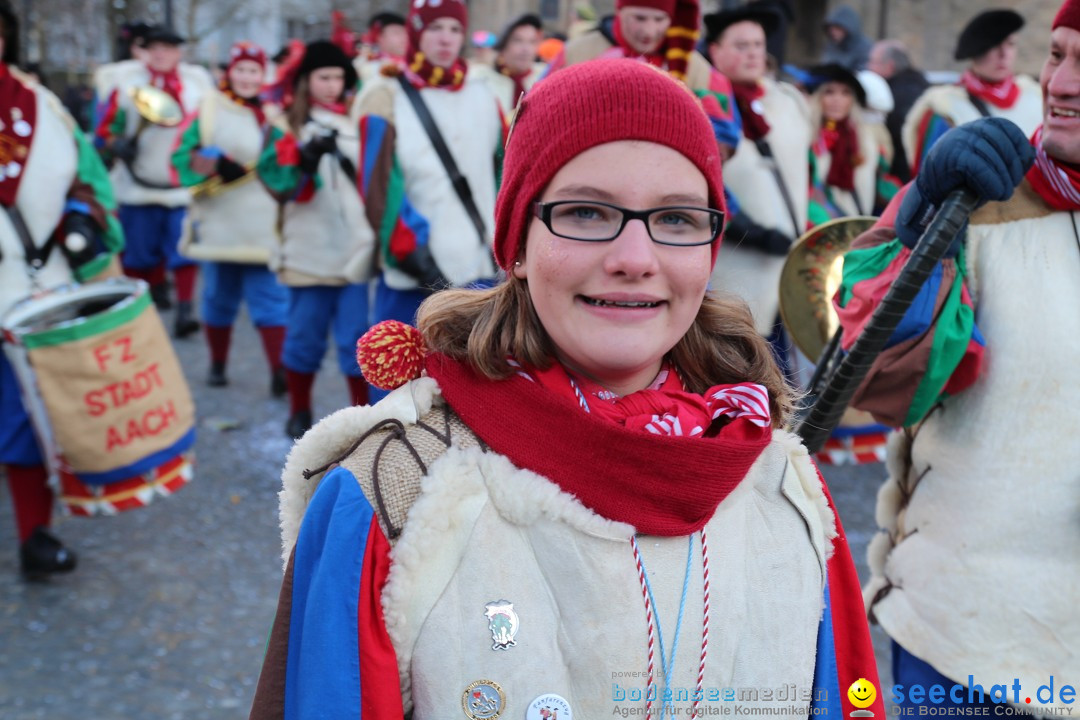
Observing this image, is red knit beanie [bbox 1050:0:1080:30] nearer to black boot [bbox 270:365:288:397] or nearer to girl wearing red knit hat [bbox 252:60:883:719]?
girl wearing red knit hat [bbox 252:60:883:719]

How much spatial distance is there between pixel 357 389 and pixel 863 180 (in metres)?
3.65

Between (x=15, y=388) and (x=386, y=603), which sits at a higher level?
(x=386, y=603)

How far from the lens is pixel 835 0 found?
21.5 metres

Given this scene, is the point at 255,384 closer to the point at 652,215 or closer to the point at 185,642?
the point at 185,642

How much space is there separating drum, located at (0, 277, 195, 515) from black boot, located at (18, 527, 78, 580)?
2.29ft

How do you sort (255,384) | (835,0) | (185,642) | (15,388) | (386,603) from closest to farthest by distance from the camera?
1. (386,603)
2. (185,642)
3. (15,388)
4. (255,384)
5. (835,0)

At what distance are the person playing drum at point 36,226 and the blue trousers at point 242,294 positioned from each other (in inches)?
108

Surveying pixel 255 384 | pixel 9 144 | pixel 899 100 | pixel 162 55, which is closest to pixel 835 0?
pixel 899 100

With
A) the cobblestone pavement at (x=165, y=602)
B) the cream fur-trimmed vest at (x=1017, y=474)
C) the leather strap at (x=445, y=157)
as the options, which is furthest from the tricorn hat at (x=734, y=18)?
the cream fur-trimmed vest at (x=1017, y=474)

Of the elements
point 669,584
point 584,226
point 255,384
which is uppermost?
point 584,226

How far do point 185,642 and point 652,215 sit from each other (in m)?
3.17

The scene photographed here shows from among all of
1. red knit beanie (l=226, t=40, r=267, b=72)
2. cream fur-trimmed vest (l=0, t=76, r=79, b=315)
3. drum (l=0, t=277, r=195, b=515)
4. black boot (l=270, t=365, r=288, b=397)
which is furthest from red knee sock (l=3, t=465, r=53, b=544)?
red knit beanie (l=226, t=40, r=267, b=72)

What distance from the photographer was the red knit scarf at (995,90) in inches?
249

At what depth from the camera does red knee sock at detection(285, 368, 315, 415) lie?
654 cm
